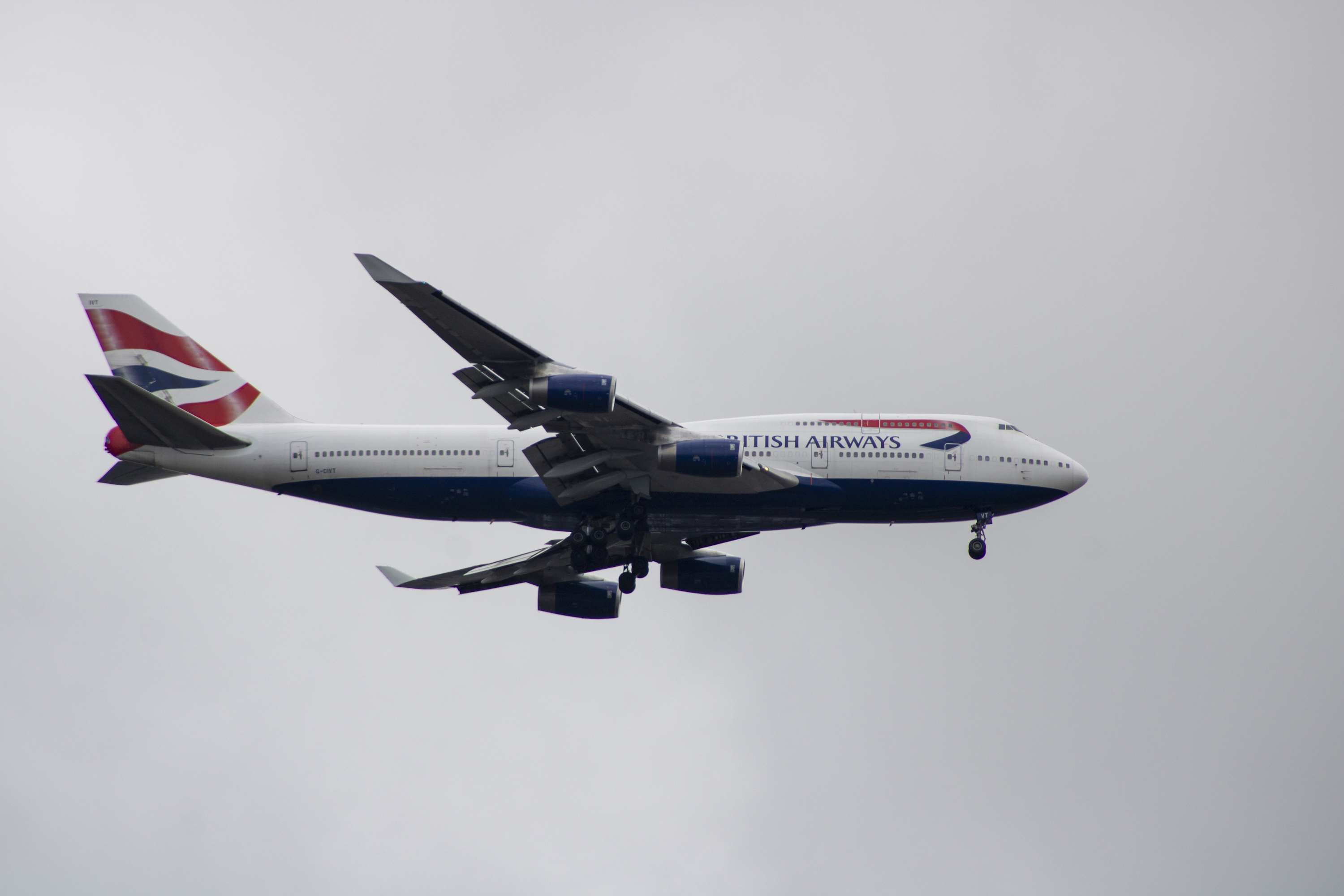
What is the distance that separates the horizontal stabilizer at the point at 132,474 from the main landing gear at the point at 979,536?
25365 mm

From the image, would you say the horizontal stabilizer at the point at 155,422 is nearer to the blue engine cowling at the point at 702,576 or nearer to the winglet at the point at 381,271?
the winglet at the point at 381,271

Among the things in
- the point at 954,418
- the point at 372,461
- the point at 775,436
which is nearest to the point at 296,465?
the point at 372,461

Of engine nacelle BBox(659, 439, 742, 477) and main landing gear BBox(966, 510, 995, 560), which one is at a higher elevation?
engine nacelle BBox(659, 439, 742, 477)

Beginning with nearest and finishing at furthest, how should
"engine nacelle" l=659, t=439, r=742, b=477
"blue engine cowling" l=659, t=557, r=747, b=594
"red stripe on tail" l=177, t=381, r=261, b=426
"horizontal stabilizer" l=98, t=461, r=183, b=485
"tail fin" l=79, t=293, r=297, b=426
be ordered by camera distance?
"engine nacelle" l=659, t=439, r=742, b=477, "horizontal stabilizer" l=98, t=461, r=183, b=485, "red stripe on tail" l=177, t=381, r=261, b=426, "tail fin" l=79, t=293, r=297, b=426, "blue engine cowling" l=659, t=557, r=747, b=594

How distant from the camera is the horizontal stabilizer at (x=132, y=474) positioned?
37.6m

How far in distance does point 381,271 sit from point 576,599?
1784cm

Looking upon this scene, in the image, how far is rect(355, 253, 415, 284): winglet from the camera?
28.9m

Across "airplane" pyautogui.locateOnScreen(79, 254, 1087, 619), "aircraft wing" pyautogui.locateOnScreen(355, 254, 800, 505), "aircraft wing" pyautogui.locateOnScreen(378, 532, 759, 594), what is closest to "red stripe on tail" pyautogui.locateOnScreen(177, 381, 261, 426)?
"airplane" pyautogui.locateOnScreen(79, 254, 1087, 619)

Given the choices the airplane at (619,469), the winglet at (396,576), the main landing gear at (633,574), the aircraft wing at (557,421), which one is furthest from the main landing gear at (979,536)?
the winglet at (396,576)

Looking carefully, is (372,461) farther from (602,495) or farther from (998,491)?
(998,491)

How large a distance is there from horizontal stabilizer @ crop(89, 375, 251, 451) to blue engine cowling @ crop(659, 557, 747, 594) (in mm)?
15183

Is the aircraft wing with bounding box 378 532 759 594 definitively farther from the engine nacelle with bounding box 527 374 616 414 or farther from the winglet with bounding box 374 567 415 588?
the engine nacelle with bounding box 527 374 616 414

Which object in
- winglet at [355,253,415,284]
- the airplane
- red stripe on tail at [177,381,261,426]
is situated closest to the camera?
winglet at [355,253,415,284]

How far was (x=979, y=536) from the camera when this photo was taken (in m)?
38.9
